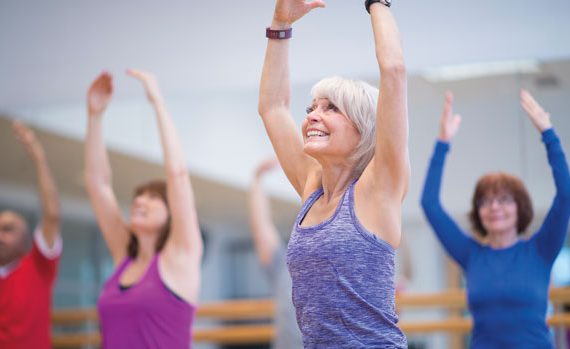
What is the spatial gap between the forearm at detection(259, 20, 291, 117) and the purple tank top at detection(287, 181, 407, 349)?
0.44m

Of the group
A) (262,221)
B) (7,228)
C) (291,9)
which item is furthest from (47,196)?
(291,9)

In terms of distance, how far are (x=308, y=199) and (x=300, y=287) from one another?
217mm

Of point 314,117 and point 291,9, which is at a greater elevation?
point 291,9

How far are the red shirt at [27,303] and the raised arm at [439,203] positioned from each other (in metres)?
1.68

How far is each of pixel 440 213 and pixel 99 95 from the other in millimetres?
1369

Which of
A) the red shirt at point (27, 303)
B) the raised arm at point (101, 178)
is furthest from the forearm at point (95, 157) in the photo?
the red shirt at point (27, 303)

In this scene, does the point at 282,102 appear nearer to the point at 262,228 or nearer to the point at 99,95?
the point at 99,95

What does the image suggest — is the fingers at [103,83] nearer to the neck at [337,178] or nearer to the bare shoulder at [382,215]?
the neck at [337,178]

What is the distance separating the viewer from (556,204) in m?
2.56

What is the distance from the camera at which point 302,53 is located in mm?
3182

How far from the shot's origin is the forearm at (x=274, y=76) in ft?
6.40

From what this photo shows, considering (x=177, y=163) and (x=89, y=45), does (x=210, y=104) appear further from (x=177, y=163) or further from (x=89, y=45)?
(x=177, y=163)

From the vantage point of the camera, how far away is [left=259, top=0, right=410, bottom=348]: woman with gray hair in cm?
158

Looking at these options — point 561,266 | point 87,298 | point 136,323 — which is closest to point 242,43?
point 136,323
